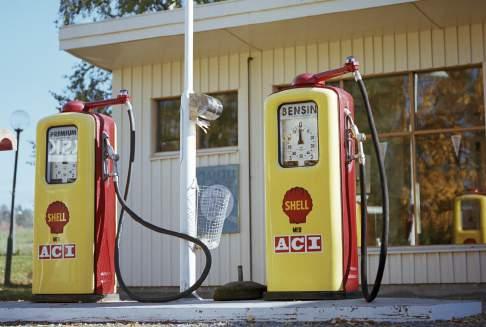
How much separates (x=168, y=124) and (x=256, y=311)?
6.81m

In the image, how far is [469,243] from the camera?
11.3 m

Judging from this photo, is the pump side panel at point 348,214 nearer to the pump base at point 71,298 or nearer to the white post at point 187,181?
the white post at point 187,181

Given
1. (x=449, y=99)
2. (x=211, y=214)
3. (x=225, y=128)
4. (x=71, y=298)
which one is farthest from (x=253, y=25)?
(x=71, y=298)

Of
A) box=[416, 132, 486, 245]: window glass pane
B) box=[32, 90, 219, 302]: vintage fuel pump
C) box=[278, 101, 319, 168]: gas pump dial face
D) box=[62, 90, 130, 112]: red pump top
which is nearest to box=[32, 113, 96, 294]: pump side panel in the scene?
box=[32, 90, 219, 302]: vintage fuel pump

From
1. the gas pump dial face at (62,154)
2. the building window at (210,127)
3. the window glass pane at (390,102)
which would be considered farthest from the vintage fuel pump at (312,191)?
the building window at (210,127)

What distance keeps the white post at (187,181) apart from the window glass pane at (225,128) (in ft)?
12.2

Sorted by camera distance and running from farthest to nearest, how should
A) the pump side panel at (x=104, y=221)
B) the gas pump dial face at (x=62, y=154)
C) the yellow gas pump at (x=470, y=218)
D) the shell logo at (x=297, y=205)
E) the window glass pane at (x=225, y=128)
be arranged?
the window glass pane at (x=225, y=128)
the yellow gas pump at (x=470, y=218)
the gas pump dial face at (x=62, y=154)
the pump side panel at (x=104, y=221)
the shell logo at (x=297, y=205)

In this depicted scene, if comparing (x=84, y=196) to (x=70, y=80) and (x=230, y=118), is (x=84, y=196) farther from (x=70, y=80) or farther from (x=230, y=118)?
(x=70, y=80)

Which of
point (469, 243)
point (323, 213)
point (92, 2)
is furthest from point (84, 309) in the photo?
point (92, 2)

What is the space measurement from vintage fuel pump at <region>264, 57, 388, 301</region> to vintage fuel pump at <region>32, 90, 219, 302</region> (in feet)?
4.82

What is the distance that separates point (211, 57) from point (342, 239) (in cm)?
596

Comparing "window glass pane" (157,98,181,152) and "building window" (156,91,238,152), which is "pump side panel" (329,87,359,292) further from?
"window glass pane" (157,98,181,152)

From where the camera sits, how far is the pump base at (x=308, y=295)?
→ 7746mm

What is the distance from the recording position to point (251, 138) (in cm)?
1277
